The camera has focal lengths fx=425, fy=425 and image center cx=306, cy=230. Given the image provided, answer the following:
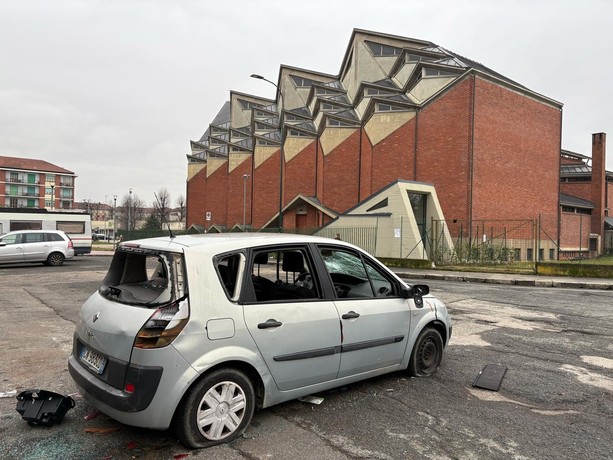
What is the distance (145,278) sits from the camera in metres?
3.77

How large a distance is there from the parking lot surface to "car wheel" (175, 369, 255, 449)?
0.09 metres

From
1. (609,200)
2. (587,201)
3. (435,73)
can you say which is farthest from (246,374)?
(609,200)

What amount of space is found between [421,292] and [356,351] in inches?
43.8

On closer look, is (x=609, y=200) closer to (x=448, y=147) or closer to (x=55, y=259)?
(x=448, y=147)

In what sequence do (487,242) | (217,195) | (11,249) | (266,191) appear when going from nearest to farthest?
(11,249) → (487,242) → (266,191) → (217,195)

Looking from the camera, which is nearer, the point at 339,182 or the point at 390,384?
the point at 390,384

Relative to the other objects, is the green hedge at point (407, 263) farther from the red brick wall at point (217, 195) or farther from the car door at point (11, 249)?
the red brick wall at point (217, 195)

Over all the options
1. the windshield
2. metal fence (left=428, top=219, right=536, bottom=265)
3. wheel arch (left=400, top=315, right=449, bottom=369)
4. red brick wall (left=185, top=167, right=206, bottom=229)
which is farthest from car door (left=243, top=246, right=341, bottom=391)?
red brick wall (left=185, top=167, right=206, bottom=229)

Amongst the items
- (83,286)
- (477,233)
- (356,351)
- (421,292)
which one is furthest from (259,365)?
(477,233)

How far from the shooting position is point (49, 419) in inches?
128

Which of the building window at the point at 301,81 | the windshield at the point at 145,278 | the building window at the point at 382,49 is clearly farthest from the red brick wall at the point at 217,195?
the windshield at the point at 145,278

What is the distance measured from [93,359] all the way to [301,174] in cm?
4136

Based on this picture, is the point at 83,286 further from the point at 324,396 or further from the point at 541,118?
the point at 541,118

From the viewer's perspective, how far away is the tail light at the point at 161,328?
2.86 m
